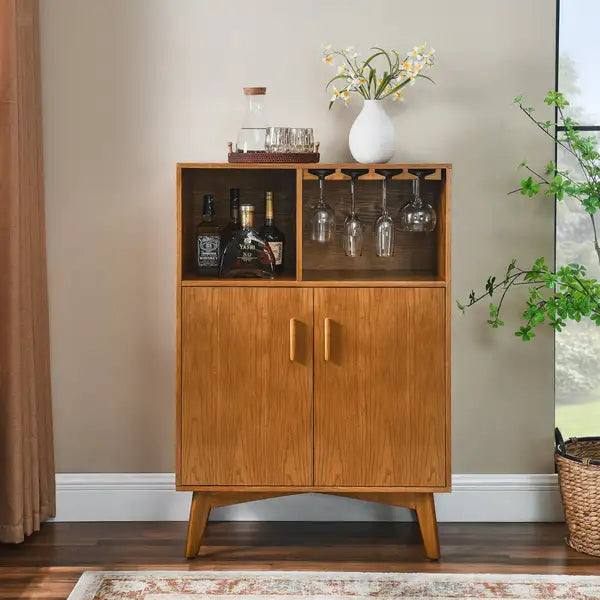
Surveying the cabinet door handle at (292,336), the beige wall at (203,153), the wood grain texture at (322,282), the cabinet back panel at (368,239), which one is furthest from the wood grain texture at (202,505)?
the cabinet back panel at (368,239)

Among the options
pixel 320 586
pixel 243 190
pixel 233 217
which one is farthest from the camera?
pixel 243 190

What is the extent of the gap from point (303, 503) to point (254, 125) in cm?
140

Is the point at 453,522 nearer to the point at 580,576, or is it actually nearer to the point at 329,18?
the point at 580,576

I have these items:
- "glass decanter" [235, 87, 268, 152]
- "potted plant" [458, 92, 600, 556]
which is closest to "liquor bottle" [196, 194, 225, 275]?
"glass decanter" [235, 87, 268, 152]

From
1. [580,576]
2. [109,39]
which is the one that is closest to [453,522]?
[580,576]

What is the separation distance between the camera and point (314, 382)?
112 inches

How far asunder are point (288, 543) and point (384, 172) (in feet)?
4.34

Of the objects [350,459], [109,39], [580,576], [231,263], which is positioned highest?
[109,39]

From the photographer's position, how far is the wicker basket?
2887mm

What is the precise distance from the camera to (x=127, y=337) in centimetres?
323

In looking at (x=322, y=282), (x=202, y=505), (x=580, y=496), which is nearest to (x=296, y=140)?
(x=322, y=282)

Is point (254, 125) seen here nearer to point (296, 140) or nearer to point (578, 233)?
point (296, 140)

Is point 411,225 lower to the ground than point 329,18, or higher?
lower

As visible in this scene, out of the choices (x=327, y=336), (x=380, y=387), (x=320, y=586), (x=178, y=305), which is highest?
(x=178, y=305)
